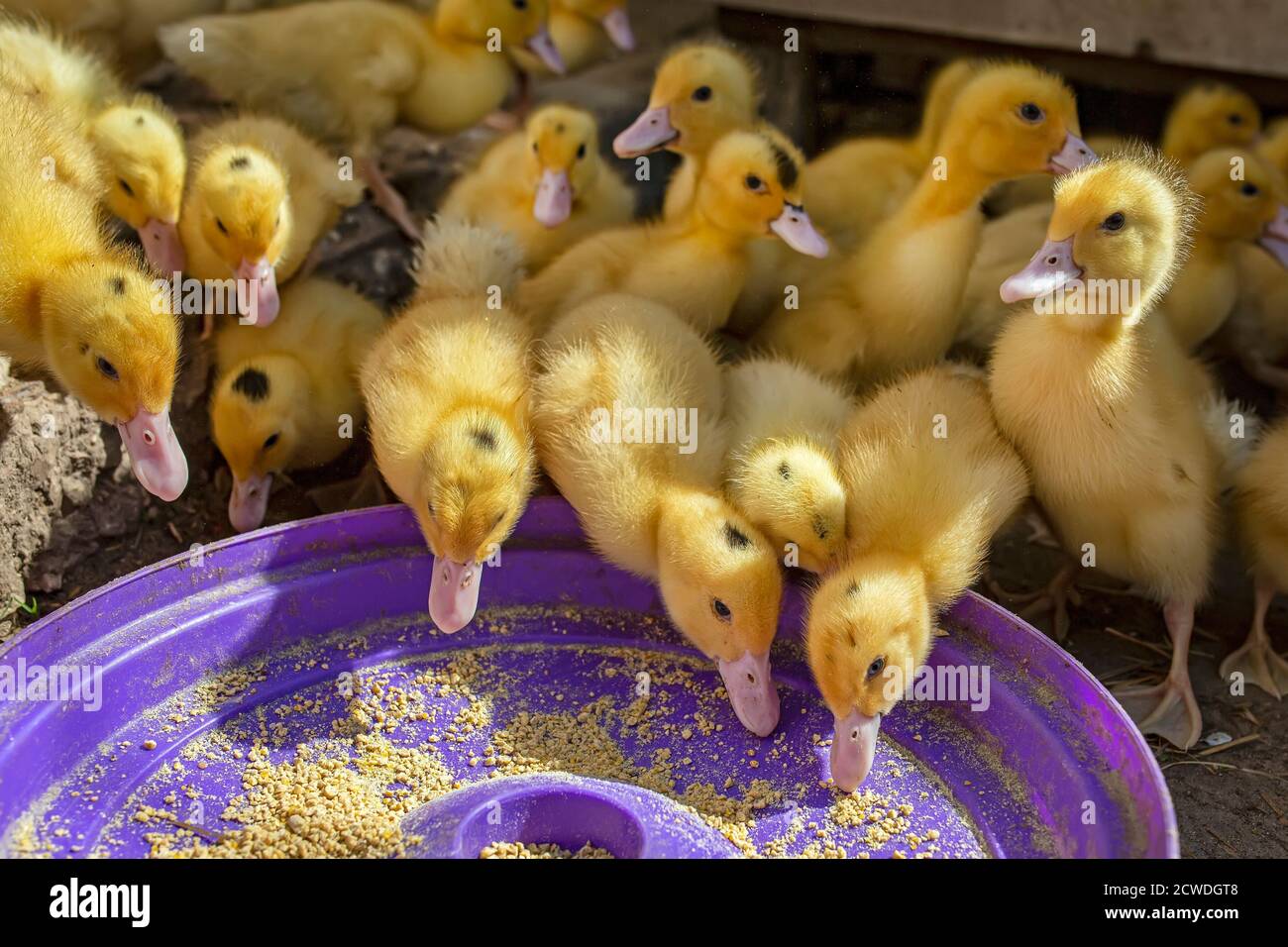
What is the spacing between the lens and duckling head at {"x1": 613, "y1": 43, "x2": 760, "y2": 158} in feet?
12.5

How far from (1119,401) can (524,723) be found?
141 centimetres

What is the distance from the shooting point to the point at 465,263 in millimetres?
3422

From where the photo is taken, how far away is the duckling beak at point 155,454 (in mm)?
2928

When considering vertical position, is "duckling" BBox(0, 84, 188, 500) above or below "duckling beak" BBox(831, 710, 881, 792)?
above

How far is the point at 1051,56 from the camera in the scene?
184 inches

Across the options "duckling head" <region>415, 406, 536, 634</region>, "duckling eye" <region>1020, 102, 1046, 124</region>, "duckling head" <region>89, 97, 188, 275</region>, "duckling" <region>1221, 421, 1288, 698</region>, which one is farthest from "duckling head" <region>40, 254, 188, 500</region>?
"duckling" <region>1221, 421, 1288, 698</region>

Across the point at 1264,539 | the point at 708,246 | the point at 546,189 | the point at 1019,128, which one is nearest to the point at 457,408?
the point at 708,246

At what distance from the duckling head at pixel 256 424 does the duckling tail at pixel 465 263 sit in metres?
0.40

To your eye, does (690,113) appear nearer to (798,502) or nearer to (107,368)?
(798,502)

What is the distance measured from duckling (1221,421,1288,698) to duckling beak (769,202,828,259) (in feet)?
3.69

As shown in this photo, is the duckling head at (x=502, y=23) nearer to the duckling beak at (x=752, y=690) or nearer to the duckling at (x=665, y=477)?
the duckling at (x=665, y=477)

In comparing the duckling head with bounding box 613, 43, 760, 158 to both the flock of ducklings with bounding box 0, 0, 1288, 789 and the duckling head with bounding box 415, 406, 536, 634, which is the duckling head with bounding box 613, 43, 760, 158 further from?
the duckling head with bounding box 415, 406, 536, 634

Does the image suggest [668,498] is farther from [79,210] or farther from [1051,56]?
[1051,56]
